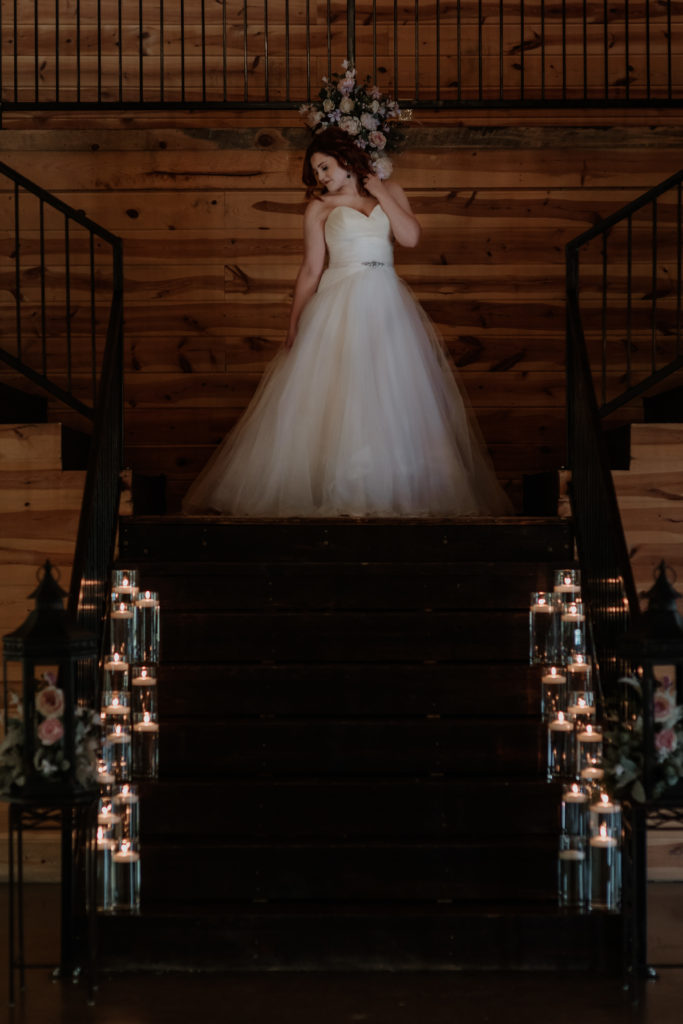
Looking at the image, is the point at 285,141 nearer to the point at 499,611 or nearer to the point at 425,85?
the point at 425,85

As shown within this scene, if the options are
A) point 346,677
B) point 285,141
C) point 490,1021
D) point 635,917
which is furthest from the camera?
point 285,141

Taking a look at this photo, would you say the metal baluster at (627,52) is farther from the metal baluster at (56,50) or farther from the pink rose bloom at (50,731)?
→ the pink rose bloom at (50,731)

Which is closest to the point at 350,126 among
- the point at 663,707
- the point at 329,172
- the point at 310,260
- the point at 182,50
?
the point at 329,172

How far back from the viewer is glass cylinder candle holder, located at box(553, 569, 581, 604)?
4.76 m

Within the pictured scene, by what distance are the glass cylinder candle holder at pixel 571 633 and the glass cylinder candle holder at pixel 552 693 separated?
10 centimetres

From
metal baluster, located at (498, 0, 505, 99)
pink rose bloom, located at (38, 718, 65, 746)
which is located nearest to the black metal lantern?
pink rose bloom, located at (38, 718, 65, 746)

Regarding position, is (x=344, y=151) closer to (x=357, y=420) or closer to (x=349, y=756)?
(x=357, y=420)

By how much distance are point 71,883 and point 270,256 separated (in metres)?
3.85

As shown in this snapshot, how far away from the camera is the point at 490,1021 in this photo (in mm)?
3504

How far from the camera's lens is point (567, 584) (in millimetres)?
4793

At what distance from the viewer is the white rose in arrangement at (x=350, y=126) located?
589 centimetres

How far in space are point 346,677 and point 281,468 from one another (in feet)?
4.46

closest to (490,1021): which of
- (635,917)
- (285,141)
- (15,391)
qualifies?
(635,917)

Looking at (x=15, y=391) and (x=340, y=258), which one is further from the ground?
(x=340, y=258)
